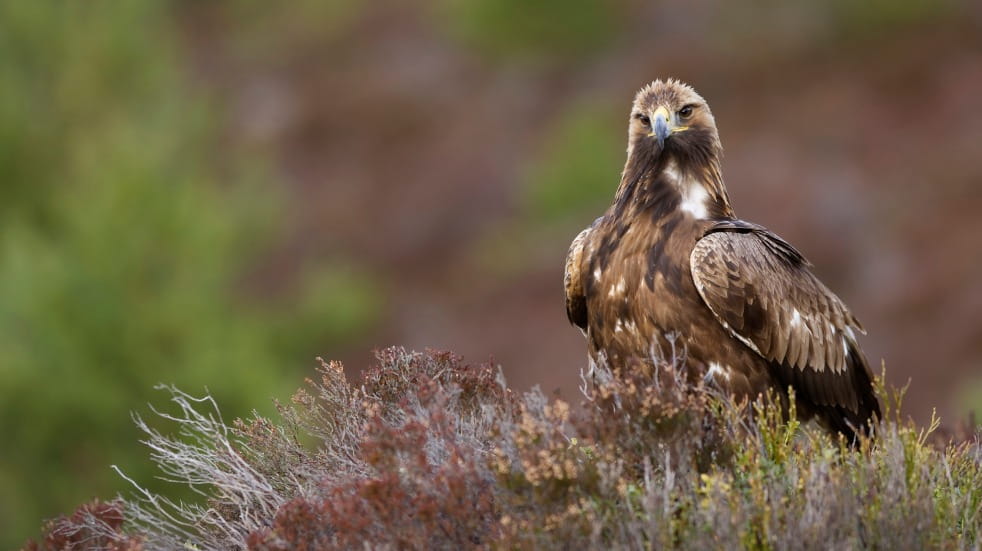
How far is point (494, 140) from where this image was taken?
32.0 metres

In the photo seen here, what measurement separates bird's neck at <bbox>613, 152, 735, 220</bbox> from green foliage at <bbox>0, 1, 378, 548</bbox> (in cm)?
817

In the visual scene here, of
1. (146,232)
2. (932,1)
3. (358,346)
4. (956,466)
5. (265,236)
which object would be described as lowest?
(956,466)

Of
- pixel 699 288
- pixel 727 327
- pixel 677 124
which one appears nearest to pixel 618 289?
pixel 699 288

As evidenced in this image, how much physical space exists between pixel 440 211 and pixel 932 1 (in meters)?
12.9

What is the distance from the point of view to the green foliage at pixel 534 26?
27.6 m

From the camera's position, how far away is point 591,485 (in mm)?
4164

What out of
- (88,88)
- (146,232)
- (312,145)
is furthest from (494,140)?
(146,232)

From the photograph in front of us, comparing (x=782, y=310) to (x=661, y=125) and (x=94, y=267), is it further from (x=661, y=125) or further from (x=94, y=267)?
(x=94, y=267)

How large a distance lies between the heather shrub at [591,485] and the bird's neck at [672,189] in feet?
3.86

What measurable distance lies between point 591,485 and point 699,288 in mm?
1659

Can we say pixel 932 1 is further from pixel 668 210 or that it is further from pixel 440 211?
pixel 668 210

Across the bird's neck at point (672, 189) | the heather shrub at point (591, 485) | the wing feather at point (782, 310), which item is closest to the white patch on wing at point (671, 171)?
the bird's neck at point (672, 189)

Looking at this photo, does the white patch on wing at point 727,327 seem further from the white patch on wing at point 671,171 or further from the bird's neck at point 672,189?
the white patch on wing at point 671,171

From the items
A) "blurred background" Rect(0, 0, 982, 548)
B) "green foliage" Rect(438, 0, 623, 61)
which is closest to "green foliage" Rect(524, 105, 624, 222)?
"blurred background" Rect(0, 0, 982, 548)
